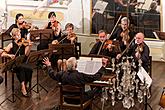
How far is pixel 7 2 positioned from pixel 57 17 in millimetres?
1520

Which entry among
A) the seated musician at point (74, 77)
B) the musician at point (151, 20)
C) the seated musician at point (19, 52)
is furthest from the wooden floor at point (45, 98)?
the musician at point (151, 20)

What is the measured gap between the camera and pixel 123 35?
31.7 ft

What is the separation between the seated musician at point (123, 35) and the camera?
949cm

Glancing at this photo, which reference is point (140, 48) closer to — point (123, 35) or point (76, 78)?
point (123, 35)

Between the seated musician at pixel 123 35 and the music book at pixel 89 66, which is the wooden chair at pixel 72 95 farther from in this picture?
the seated musician at pixel 123 35

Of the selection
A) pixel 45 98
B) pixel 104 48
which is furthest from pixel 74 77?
pixel 104 48

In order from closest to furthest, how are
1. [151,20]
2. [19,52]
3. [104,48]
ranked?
[19,52], [104,48], [151,20]

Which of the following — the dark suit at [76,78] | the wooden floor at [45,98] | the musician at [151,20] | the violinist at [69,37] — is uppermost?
the musician at [151,20]

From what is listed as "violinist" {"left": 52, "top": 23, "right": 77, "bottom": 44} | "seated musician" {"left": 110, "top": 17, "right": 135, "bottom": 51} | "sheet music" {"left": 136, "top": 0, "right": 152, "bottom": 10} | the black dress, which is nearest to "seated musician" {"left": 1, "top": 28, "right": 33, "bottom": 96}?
the black dress

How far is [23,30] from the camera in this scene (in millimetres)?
10328

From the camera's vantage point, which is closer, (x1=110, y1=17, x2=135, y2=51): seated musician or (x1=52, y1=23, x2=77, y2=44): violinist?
(x1=110, y1=17, x2=135, y2=51): seated musician

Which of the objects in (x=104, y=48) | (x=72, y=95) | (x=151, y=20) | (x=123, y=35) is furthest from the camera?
(x=151, y=20)

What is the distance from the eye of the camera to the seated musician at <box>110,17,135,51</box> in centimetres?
949

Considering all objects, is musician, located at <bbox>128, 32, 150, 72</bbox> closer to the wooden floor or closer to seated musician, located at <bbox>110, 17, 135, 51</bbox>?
seated musician, located at <bbox>110, 17, 135, 51</bbox>
